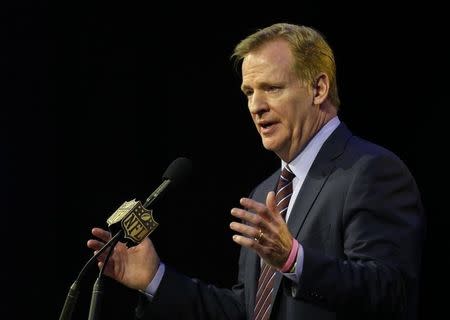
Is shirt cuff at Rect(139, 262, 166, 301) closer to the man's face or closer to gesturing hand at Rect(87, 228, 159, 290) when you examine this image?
gesturing hand at Rect(87, 228, 159, 290)

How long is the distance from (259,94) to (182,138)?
1.22 metres

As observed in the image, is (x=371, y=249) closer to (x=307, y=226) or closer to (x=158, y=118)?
(x=307, y=226)

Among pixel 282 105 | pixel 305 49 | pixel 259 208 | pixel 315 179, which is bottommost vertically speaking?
pixel 315 179

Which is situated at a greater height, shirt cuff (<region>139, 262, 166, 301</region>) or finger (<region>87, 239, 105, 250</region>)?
finger (<region>87, 239, 105, 250</region>)

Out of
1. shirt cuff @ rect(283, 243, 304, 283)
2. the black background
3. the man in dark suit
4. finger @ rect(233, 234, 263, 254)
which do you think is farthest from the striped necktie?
the black background

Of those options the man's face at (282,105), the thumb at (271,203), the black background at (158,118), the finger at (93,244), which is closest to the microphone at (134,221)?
the finger at (93,244)

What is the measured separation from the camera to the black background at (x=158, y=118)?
3.30 m

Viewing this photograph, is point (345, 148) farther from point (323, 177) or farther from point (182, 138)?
point (182, 138)

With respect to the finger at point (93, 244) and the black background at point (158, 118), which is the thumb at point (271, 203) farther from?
the black background at point (158, 118)

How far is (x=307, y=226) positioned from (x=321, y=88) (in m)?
0.52

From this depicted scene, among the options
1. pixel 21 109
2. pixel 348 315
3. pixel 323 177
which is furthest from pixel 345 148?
pixel 21 109

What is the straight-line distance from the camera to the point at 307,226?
215 cm

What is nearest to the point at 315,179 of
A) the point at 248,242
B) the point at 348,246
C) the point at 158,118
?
the point at 348,246

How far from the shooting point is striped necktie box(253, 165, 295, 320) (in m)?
2.20
